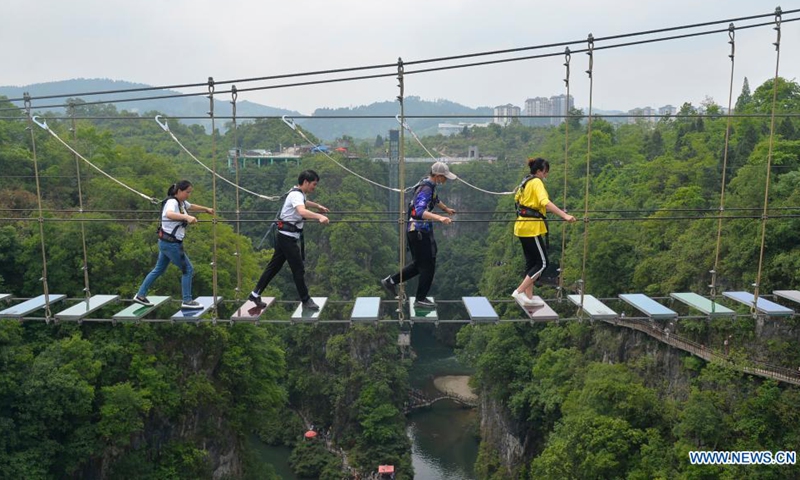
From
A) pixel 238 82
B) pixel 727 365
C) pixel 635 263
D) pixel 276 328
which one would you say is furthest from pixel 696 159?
pixel 238 82

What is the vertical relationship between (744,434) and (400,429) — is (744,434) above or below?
above

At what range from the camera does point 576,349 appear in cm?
2538

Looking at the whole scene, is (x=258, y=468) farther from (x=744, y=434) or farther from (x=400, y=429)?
(x=744, y=434)

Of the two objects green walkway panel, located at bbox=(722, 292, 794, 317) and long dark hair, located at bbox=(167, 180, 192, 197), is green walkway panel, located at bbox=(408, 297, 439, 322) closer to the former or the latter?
long dark hair, located at bbox=(167, 180, 192, 197)

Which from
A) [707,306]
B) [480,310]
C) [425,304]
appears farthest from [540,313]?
[707,306]

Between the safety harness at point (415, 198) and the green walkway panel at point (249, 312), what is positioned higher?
the safety harness at point (415, 198)

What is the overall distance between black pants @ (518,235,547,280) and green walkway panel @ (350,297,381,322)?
1773 millimetres

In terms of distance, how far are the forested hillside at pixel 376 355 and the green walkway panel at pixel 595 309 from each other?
119cm

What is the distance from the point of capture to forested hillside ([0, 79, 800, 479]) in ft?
58.9

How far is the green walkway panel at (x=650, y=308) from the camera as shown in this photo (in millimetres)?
7418

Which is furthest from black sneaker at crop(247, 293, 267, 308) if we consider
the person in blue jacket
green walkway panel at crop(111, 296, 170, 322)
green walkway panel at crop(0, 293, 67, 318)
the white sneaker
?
the white sneaker

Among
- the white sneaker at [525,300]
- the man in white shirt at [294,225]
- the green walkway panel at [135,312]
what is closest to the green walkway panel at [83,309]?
the green walkway panel at [135,312]

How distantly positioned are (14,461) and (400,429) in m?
16.4

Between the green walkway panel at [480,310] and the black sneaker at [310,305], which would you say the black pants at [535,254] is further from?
the black sneaker at [310,305]
